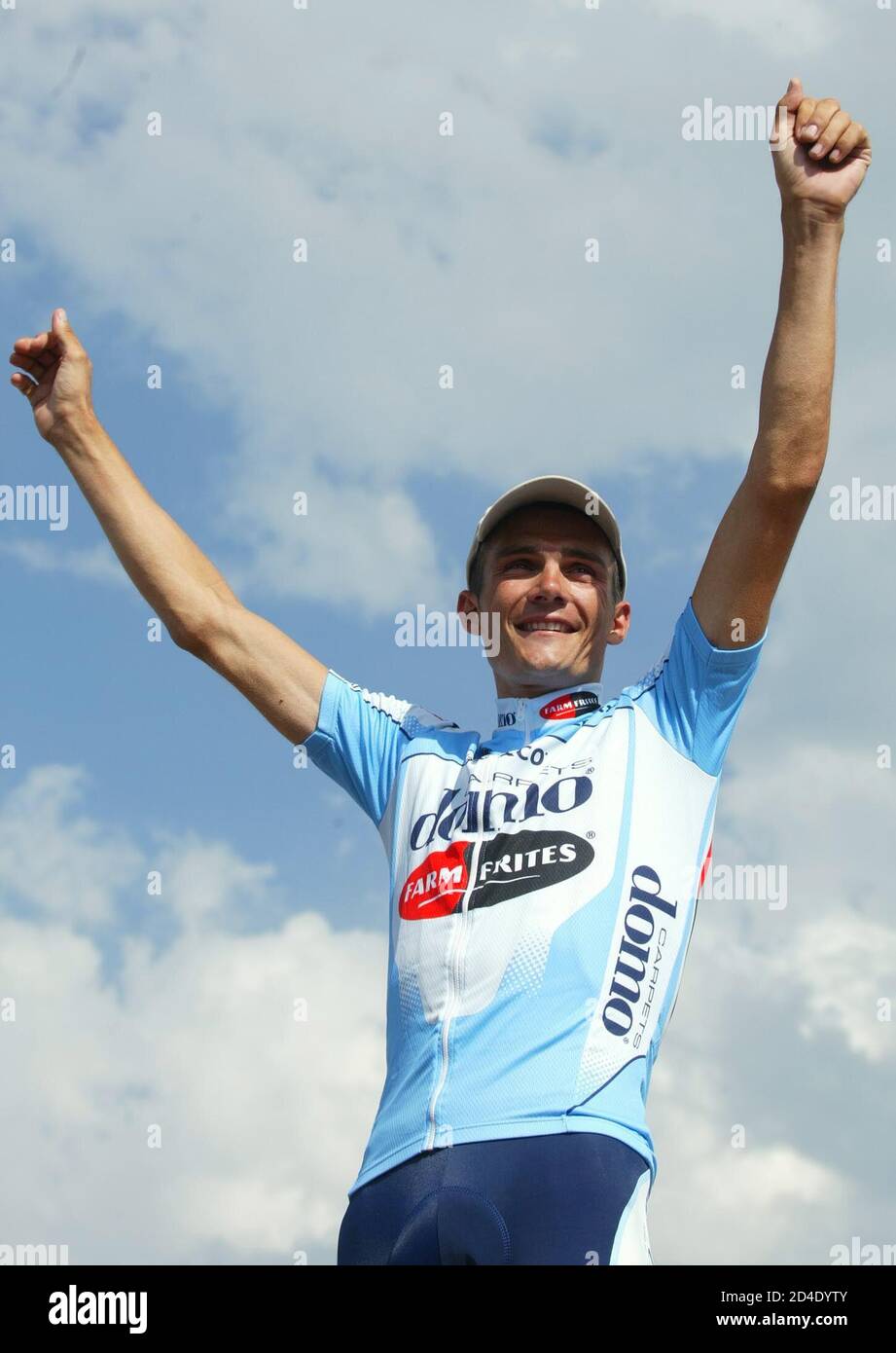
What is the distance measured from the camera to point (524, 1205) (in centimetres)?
348

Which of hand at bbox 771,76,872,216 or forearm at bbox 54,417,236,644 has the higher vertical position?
hand at bbox 771,76,872,216

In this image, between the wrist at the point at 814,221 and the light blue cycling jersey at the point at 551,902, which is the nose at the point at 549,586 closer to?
the light blue cycling jersey at the point at 551,902

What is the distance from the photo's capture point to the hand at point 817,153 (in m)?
4.06

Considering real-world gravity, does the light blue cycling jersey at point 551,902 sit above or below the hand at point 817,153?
below

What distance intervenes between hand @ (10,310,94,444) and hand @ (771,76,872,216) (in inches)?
100

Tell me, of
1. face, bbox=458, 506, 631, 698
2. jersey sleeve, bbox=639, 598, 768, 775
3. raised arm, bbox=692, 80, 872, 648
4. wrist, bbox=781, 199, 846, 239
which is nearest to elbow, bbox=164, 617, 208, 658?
face, bbox=458, 506, 631, 698

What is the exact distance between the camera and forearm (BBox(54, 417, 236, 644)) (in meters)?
4.77

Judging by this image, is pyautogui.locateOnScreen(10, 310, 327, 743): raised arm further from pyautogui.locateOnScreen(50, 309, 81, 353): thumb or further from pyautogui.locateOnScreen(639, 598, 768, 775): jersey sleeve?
pyautogui.locateOnScreen(639, 598, 768, 775): jersey sleeve

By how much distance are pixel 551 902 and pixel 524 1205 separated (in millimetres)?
818

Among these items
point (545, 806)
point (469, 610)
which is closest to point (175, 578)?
point (469, 610)

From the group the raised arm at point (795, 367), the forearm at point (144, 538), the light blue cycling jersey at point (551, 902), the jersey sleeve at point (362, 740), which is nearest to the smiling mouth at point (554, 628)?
Answer: the light blue cycling jersey at point (551, 902)

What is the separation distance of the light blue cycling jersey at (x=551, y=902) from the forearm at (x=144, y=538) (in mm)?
917

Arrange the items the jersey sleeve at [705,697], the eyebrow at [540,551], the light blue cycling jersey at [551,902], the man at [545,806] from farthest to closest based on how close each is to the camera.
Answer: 1. the eyebrow at [540,551]
2. the jersey sleeve at [705,697]
3. the light blue cycling jersey at [551,902]
4. the man at [545,806]

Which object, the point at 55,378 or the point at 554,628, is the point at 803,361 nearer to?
the point at 554,628
